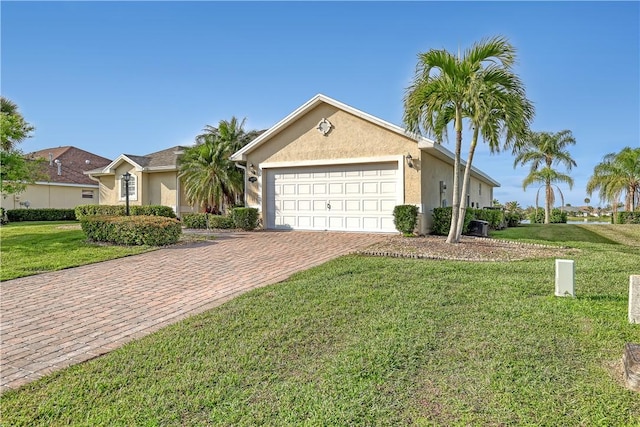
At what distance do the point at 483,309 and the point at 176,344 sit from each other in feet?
12.4

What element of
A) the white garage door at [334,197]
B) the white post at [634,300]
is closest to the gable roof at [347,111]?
the white garage door at [334,197]

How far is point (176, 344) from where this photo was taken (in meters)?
4.00

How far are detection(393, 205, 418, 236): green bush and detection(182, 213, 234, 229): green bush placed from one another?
741 cm

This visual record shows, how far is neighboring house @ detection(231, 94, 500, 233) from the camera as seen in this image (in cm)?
1362

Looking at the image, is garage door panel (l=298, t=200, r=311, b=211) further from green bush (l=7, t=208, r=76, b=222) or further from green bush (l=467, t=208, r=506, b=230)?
green bush (l=7, t=208, r=76, b=222)

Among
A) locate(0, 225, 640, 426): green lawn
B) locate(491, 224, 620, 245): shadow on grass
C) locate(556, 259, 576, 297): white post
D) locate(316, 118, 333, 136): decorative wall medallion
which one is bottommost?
locate(0, 225, 640, 426): green lawn

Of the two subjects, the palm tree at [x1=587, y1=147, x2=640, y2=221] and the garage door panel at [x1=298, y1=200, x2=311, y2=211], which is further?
the palm tree at [x1=587, y1=147, x2=640, y2=221]

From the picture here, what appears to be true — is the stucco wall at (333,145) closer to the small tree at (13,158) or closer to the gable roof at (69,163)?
the small tree at (13,158)

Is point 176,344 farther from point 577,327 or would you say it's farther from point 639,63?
point 639,63

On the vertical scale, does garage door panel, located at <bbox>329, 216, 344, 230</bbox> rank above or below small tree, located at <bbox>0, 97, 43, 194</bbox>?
below

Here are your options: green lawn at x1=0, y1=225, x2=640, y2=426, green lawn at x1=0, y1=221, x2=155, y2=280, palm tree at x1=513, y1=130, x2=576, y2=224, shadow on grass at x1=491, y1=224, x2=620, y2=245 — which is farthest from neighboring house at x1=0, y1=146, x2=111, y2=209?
palm tree at x1=513, y1=130, x2=576, y2=224

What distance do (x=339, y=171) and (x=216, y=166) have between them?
6584mm

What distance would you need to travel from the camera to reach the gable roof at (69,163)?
27531mm

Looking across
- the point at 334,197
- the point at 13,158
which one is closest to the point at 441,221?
the point at 334,197
